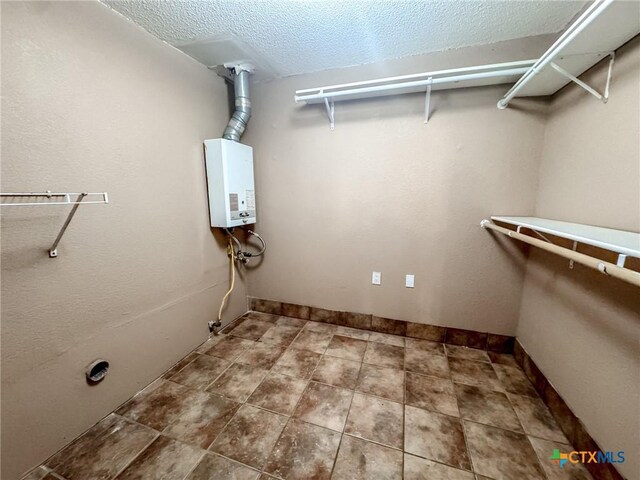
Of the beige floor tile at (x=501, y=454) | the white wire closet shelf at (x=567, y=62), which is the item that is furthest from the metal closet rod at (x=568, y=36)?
the beige floor tile at (x=501, y=454)

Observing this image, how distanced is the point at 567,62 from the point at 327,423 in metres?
2.25

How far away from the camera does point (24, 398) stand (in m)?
1.02

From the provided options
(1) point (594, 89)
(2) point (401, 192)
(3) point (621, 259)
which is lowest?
(3) point (621, 259)

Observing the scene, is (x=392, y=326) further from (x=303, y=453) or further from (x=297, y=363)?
(x=303, y=453)

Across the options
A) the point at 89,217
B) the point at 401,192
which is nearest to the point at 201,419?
the point at 89,217

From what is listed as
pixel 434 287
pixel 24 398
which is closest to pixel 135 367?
pixel 24 398

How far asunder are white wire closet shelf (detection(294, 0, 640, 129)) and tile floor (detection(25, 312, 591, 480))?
1745mm

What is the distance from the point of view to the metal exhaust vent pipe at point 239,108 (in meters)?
1.95

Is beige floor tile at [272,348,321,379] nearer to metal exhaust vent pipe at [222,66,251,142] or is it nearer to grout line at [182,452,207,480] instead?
grout line at [182,452,207,480]

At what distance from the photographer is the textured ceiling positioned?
1284 millimetres

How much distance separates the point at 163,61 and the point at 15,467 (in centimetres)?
225

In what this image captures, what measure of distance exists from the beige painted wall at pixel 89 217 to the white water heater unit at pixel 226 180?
13cm

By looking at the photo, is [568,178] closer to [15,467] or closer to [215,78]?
[215,78]

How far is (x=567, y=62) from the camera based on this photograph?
118 cm
